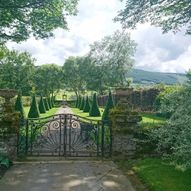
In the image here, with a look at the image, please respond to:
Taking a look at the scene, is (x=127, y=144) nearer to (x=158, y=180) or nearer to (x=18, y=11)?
(x=158, y=180)

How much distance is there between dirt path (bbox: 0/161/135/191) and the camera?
8344mm

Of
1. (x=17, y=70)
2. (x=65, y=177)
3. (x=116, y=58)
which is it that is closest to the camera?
(x=65, y=177)

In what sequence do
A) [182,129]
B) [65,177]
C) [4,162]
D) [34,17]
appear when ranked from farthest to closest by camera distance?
[34,17]
[4,162]
[65,177]
[182,129]

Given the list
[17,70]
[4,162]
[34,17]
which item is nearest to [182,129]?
[4,162]

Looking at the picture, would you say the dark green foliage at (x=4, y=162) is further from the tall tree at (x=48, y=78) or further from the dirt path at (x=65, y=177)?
the tall tree at (x=48, y=78)

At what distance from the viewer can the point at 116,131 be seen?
12.3m

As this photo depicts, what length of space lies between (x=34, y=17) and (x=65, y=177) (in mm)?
13654

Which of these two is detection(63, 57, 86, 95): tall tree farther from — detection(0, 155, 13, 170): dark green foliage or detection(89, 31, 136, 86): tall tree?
detection(0, 155, 13, 170): dark green foliage

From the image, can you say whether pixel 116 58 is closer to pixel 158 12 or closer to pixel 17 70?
pixel 17 70

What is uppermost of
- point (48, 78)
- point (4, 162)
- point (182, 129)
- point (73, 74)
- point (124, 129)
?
point (73, 74)

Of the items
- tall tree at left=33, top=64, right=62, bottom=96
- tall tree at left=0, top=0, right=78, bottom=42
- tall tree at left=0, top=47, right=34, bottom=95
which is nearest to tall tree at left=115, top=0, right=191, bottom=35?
tall tree at left=0, top=0, right=78, bottom=42

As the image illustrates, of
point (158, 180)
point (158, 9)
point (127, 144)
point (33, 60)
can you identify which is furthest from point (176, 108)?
point (33, 60)

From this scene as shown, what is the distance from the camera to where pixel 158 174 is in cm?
960

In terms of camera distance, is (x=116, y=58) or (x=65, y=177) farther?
(x=116, y=58)
